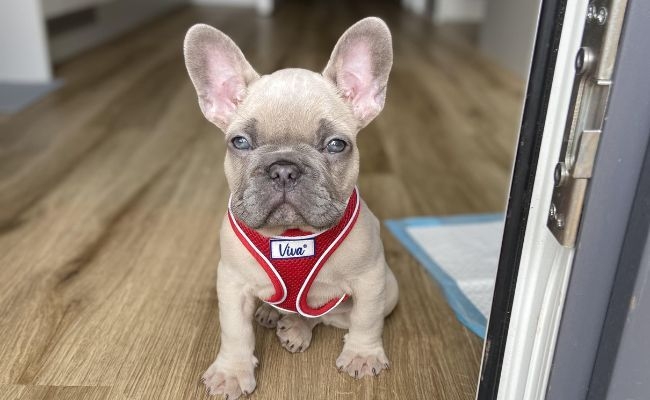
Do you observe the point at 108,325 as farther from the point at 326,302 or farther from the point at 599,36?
the point at 599,36

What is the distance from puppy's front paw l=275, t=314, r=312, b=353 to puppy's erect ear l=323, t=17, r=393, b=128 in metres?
0.37

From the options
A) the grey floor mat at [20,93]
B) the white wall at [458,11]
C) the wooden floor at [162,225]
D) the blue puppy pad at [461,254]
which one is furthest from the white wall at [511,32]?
the grey floor mat at [20,93]

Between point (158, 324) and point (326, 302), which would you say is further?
point (158, 324)

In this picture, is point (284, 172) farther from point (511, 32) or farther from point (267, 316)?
point (511, 32)

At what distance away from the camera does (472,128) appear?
96.8 inches

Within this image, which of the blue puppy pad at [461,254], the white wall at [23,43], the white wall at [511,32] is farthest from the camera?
the white wall at [511,32]

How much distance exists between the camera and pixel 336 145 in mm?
826

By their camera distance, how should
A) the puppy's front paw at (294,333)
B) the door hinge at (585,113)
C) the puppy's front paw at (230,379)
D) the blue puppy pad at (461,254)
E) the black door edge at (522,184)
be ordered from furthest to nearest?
the blue puppy pad at (461,254), the puppy's front paw at (294,333), the puppy's front paw at (230,379), the black door edge at (522,184), the door hinge at (585,113)

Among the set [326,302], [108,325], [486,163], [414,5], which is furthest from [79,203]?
[414,5]

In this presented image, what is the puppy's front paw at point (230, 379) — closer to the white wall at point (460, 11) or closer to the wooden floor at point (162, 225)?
the wooden floor at point (162, 225)

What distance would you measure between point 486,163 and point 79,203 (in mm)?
1323

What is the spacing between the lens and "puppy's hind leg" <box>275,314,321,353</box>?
1008 millimetres

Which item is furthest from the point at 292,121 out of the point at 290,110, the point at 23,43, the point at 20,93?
the point at 23,43

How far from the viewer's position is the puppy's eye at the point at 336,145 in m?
0.82
